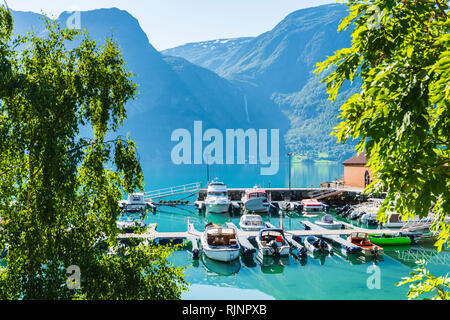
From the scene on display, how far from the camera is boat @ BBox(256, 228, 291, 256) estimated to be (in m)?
24.6

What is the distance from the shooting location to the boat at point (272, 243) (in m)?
24.6

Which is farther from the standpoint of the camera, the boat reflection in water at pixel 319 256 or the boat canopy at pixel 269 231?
the boat canopy at pixel 269 231

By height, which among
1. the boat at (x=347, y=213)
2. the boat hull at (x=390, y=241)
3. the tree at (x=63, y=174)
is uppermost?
the tree at (x=63, y=174)

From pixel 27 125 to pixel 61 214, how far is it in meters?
2.08

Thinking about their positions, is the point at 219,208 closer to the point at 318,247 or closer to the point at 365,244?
the point at 318,247

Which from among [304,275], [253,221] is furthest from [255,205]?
[304,275]

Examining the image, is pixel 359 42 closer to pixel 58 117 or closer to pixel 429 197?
pixel 429 197

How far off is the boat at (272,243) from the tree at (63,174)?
1730 cm

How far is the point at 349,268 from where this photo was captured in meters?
23.5

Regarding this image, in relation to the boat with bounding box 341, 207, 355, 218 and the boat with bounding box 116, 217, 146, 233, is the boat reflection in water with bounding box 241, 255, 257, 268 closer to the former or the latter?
the boat with bounding box 116, 217, 146, 233

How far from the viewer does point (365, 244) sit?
26.3m

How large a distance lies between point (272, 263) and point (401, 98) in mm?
22019

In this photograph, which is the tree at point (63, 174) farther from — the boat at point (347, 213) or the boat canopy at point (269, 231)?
the boat at point (347, 213)

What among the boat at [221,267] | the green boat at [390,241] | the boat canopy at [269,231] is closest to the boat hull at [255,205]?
the boat canopy at [269,231]
